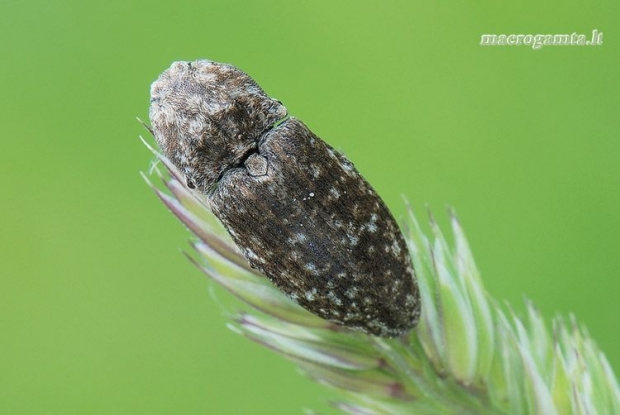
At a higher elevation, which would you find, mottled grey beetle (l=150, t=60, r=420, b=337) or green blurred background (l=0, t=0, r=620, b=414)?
green blurred background (l=0, t=0, r=620, b=414)

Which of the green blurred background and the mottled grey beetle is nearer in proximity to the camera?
the mottled grey beetle

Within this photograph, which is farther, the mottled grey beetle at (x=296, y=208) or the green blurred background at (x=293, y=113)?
the green blurred background at (x=293, y=113)

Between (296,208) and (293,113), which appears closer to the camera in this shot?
(296,208)

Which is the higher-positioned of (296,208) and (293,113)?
(293,113)

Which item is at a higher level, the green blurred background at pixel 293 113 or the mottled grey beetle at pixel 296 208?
the green blurred background at pixel 293 113
